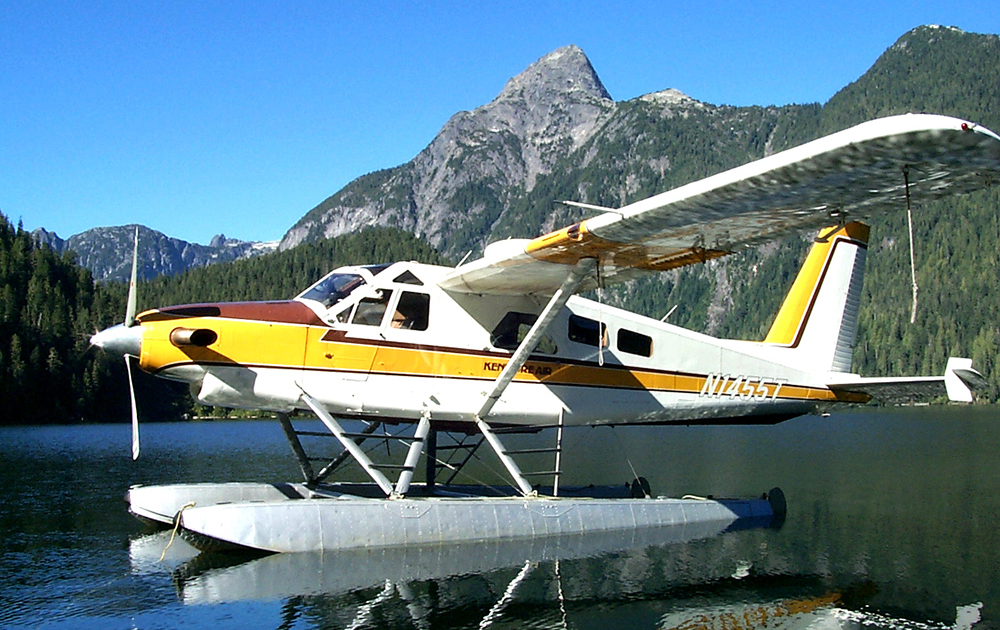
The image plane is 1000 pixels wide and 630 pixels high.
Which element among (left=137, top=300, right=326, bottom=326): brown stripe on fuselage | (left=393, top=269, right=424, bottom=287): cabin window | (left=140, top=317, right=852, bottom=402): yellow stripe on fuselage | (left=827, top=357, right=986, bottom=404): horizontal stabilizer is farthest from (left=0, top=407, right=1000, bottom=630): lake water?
(left=393, top=269, right=424, bottom=287): cabin window

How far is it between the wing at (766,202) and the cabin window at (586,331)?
0.68 m

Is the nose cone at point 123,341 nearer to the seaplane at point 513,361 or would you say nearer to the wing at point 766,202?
the seaplane at point 513,361

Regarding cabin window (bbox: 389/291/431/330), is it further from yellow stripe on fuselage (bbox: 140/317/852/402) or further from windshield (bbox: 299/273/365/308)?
windshield (bbox: 299/273/365/308)

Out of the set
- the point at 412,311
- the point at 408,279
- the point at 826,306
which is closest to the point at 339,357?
the point at 412,311

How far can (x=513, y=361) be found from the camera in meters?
10.9

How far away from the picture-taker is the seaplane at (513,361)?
8641 mm

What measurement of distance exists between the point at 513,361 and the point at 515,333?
0.97m

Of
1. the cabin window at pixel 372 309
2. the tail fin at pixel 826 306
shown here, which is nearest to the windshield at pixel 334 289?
the cabin window at pixel 372 309

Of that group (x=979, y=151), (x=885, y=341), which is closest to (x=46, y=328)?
(x=979, y=151)

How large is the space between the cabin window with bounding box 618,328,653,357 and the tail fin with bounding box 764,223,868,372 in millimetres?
2703

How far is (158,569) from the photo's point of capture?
9742mm

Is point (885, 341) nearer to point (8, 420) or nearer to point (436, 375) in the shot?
point (8, 420)

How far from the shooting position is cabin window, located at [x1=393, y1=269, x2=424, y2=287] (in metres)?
11.1

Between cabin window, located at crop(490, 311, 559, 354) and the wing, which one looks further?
cabin window, located at crop(490, 311, 559, 354)
